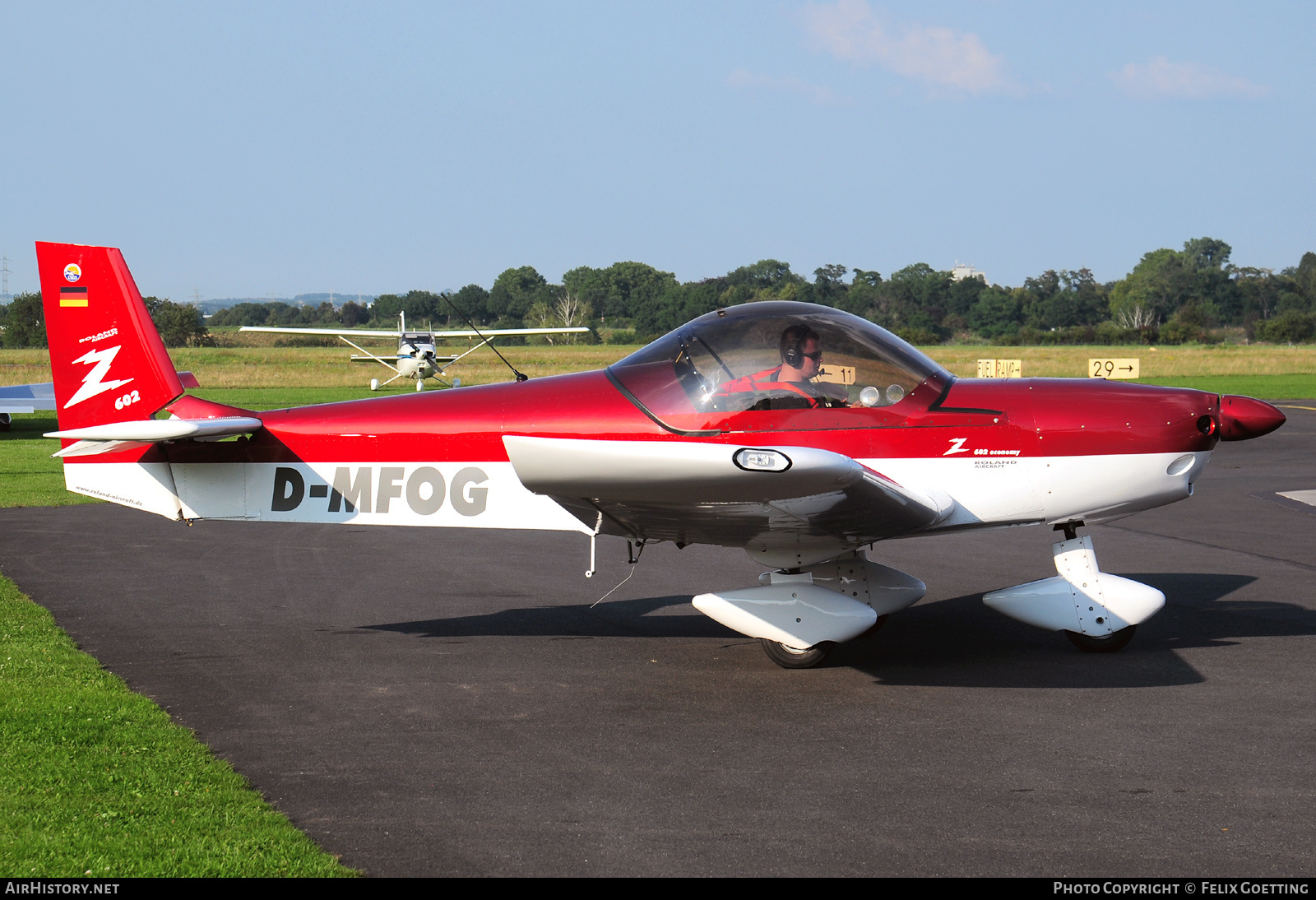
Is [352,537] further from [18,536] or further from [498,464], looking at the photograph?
[498,464]

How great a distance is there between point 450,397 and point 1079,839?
176 inches

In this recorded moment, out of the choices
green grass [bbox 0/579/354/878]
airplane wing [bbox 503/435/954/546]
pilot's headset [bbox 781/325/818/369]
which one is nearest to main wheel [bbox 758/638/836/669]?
airplane wing [bbox 503/435/954/546]

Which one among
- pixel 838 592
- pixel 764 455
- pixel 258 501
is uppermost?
pixel 764 455

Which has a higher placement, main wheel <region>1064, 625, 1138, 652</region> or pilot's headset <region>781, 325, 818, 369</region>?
pilot's headset <region>781, 325, 818, 369</region>

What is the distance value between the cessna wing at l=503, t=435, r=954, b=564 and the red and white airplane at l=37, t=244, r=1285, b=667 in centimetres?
3

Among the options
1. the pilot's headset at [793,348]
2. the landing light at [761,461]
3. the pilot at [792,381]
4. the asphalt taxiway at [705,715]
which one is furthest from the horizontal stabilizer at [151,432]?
the landing light at [761,461]

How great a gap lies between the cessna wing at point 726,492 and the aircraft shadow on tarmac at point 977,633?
2.93 ft

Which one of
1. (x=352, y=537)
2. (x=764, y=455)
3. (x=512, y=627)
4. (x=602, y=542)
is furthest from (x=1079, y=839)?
(x=352, y=537)

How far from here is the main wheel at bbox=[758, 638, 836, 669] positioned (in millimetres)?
6590

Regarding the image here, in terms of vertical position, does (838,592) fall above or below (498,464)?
below

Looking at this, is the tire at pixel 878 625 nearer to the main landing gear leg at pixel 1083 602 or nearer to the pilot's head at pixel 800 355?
the main landing gear leg at pixel 1083 602

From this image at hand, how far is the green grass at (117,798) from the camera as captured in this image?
12.6ft

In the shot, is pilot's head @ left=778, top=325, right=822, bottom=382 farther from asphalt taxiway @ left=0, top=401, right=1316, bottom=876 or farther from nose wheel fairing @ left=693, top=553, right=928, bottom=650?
asphalt taxiway @ left=0, top=401, right=1316, bottom=876

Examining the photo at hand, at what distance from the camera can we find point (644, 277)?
98.5 meters
